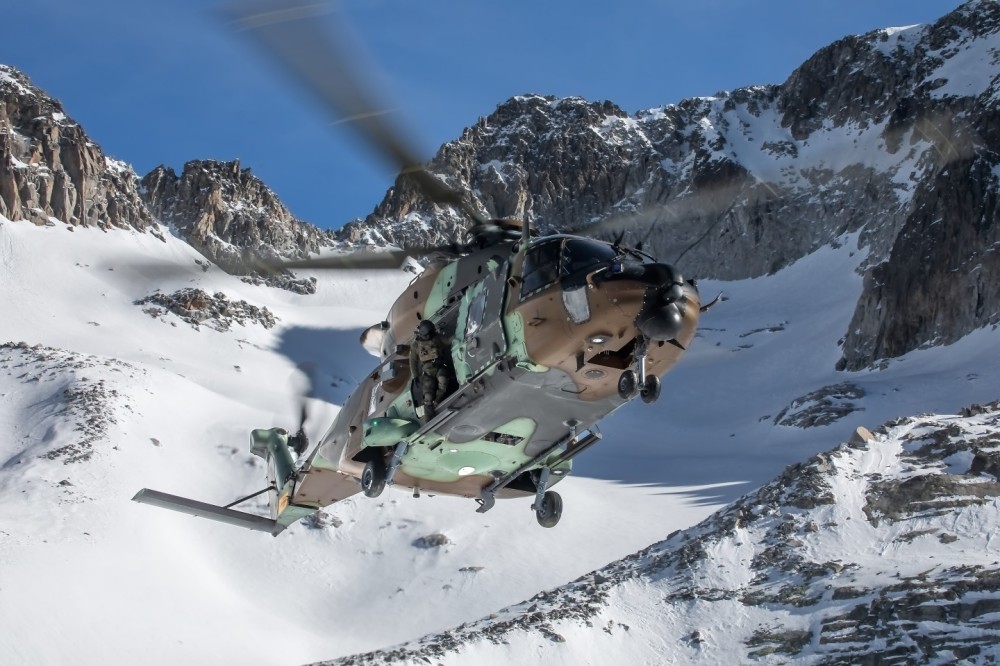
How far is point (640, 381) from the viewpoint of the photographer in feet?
45.3

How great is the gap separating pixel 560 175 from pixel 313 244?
40.4 metres

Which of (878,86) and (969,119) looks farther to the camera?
(878,86)

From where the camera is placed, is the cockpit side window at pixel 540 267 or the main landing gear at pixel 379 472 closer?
the cockpit side window at pixel 540 267

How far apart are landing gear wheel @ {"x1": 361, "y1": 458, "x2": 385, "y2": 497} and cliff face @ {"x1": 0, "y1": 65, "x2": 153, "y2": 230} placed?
106 meters

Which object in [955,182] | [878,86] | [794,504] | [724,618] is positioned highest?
[878,86]

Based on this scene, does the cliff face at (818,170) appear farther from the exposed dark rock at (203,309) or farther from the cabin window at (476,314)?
the cabin window at (476,314)

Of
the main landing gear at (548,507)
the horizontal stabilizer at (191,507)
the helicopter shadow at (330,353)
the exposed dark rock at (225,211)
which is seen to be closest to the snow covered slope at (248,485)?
the helicopter shadow at (330,353)

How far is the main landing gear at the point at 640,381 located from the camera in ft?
45.0

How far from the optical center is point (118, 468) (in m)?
56.5

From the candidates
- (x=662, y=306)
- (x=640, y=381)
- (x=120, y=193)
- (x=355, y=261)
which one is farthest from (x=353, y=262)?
(x=120, y=193)

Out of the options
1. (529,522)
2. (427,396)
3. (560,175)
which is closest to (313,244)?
(560,175)

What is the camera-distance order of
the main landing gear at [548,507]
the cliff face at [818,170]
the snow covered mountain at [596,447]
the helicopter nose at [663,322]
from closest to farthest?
the helicopter nose at [663,322], the main landing gear at [548,507], the snow covered mountain at [596,447], the cliff face at [818,170]

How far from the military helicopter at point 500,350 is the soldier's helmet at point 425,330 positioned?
1.07 feet

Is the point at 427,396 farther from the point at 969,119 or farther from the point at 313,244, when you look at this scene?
the point at 313,244
